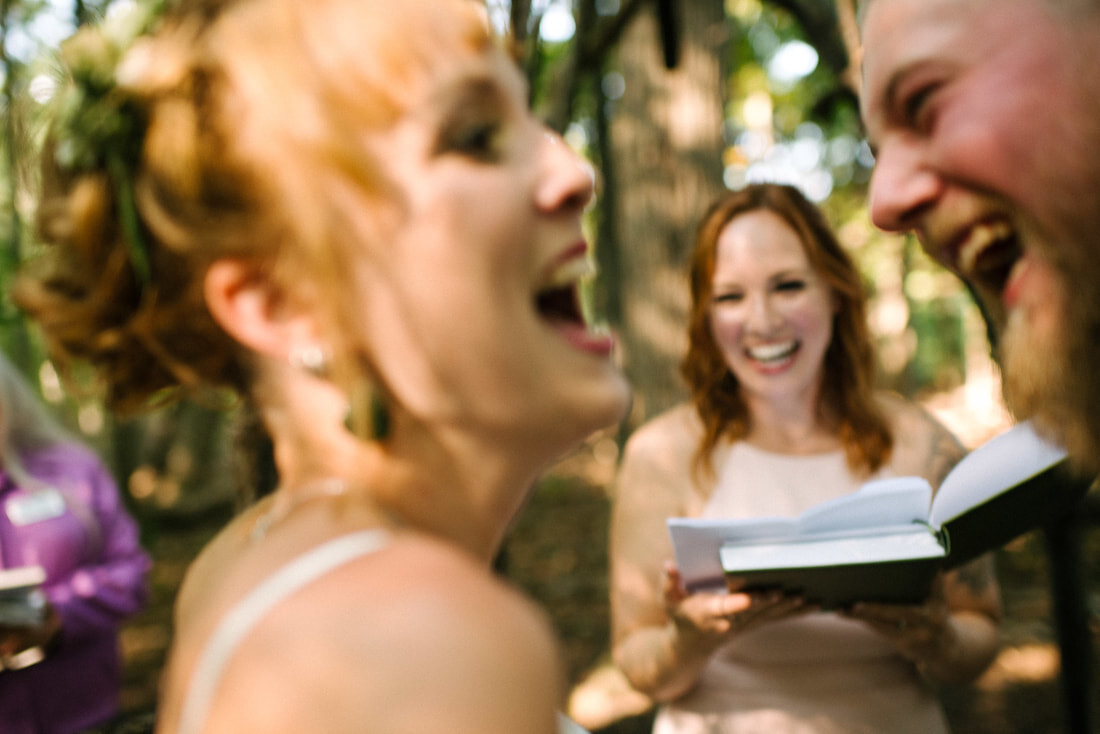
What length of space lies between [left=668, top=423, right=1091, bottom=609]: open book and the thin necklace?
1.00 m

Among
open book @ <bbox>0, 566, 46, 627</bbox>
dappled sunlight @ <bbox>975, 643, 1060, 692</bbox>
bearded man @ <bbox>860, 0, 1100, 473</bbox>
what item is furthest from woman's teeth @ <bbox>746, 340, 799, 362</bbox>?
dappled sunlight @ <bbox>975, 643, 1060, 692</bbox>

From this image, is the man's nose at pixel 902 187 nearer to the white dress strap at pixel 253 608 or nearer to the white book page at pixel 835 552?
the white book page at pixel 835 552

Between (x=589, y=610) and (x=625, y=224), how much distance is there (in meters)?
4.53

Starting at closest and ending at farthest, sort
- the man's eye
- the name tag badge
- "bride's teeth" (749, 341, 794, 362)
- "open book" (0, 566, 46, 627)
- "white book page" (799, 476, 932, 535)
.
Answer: the man's eye < "white book page" (799, 476, 932, 535) < "bride's teeth" (749, 341, 794, 362) < "open book" (0, 566, 46, 627) < the name tag badge

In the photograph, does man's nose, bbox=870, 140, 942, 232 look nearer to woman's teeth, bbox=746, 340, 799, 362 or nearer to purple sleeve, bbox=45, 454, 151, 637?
woman's teeth, bbox=746, 340, 799, 362

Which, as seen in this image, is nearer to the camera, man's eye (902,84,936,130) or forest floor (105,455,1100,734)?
man's eye (902,84,936,130)

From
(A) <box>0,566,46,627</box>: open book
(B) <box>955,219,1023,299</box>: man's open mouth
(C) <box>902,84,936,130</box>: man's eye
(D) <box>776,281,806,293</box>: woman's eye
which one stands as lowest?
(A) <box>0,566,46,627</box>: open book

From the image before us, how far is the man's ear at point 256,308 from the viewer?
3.34 feet

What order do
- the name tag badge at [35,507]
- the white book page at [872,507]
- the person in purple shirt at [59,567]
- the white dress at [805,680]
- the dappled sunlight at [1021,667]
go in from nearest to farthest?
the white book page at [872,507]
the white dress at [805,680]
the person in purple shirt at [59,567]
the name tag badge at [35,507]
the dappled sunlight at [1021,667]

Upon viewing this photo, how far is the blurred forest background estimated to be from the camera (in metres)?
2.84

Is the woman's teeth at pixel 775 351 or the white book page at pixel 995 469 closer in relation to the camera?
the white book page at pixel 995 469

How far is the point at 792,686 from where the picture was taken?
2139 millimetres

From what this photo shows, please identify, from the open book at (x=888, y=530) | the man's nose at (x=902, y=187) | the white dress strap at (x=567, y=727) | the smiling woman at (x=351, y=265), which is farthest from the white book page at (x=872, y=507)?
the smiling woman at (x=351, y=265)

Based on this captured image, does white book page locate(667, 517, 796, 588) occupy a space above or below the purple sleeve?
above
